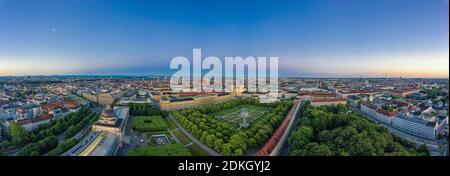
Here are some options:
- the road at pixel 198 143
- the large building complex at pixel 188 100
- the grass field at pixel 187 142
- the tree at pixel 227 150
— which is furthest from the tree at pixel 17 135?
the large building complex at pixel 188 100

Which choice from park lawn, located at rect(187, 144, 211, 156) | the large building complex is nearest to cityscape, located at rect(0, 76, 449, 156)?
park lawn, located at rect(187, 144, 211, 156)

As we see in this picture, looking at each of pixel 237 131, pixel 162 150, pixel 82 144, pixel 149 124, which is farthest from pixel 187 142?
pixel 149 124

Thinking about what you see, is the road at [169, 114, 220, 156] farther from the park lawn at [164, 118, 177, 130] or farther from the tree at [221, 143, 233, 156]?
the tree at [221, 143, 233, 156]

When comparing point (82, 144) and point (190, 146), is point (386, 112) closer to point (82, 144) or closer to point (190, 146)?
point (190, 146)

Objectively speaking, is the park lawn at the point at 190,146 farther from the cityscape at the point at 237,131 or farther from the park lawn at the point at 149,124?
the park lawn at the point at 149,124

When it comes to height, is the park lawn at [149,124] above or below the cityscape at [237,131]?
below

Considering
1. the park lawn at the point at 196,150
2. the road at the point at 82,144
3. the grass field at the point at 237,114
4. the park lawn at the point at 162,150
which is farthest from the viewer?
the grass field at the point at 237,114

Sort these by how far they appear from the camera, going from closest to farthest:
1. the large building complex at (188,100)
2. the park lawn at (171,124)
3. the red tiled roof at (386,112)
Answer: the red tiled roof at (386,112)
the park lawn at (171,124)
the large building complex at (188,100)
